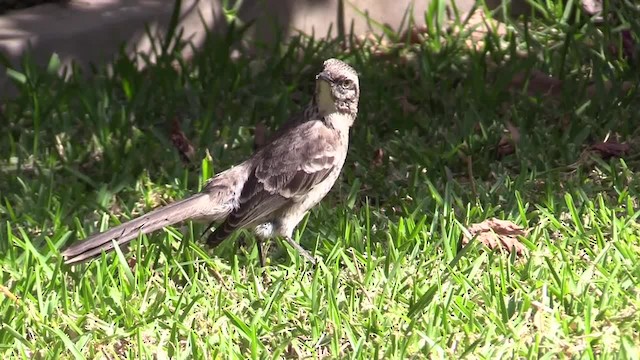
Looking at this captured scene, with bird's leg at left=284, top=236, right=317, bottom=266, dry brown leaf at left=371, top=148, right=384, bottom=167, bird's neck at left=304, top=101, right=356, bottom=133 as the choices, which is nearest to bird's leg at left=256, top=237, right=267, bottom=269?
bird's leg at left=284, top=236, right=317, bottom=266

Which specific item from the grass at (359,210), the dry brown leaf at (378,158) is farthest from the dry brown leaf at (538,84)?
the dry brown leaf at (378,158)

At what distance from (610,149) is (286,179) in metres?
2.10

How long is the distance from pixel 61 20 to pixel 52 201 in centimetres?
223

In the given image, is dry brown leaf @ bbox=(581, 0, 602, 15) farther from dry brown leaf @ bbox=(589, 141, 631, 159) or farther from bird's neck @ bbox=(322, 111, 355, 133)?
bird's neck @ bbox=(322, 111, 355, 133)

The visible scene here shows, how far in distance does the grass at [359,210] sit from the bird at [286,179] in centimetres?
16

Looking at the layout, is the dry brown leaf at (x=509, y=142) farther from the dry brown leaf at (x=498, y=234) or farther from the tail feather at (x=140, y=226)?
the tail feather at (x=140, y=226)

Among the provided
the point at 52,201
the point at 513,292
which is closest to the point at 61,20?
the point at 52,201

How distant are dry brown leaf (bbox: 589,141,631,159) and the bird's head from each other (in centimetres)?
162

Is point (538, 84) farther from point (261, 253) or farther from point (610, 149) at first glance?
point (261, 253)

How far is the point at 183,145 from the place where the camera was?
7.68m

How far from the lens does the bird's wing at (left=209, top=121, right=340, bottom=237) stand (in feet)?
20.7

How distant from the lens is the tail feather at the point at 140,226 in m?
5.80

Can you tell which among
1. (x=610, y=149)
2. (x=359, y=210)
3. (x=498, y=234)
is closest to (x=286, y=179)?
(x=359, y=210)

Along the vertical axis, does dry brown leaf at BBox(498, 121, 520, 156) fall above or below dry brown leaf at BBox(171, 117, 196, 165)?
above
